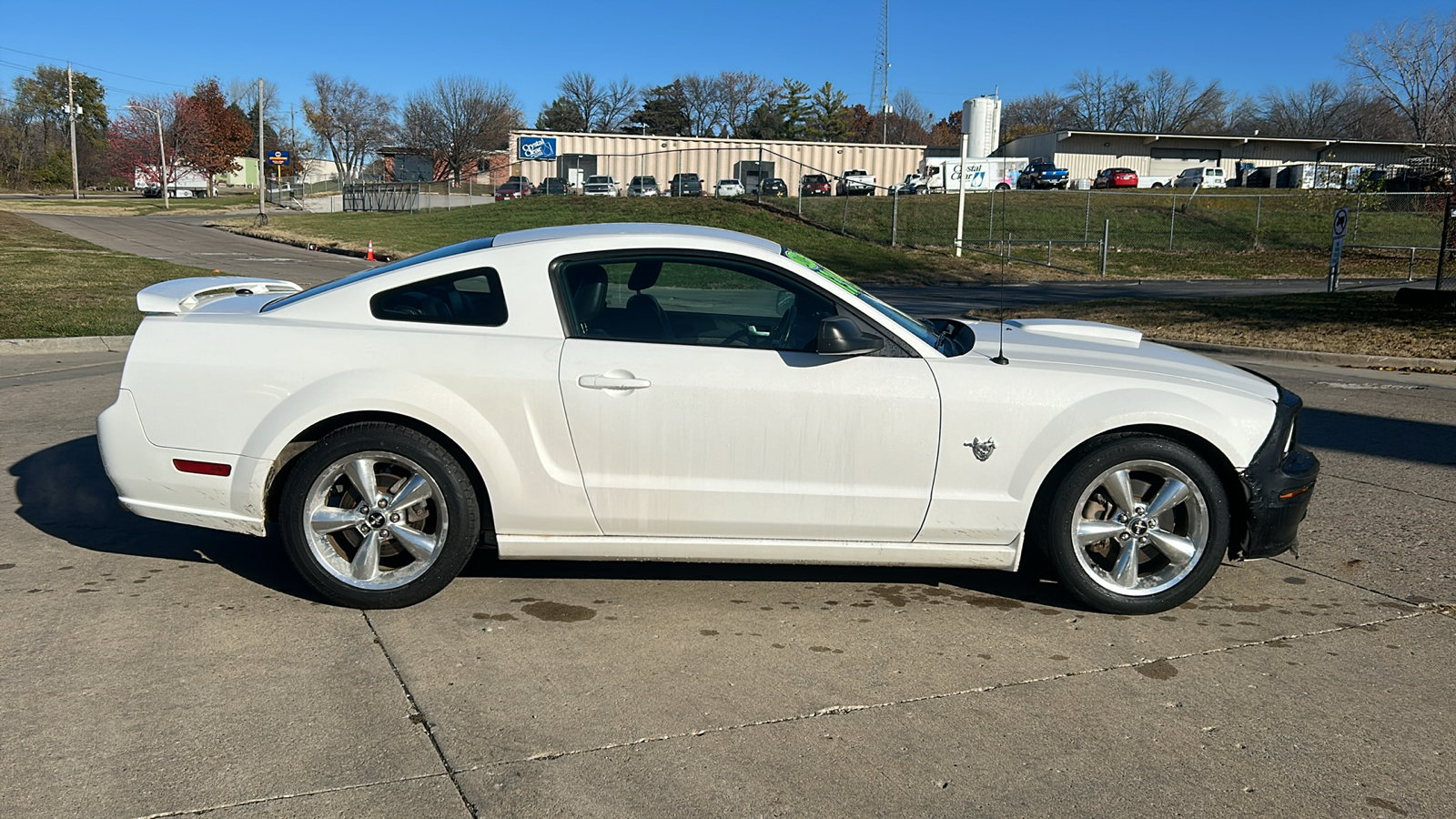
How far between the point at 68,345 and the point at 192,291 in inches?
345

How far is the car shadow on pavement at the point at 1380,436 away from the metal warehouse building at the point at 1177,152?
63.4 m

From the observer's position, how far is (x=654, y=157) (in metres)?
55.9

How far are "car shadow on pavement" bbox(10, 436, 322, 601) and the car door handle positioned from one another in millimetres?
1507

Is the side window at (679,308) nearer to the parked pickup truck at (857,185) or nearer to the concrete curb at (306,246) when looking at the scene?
the concrete curb at (306,246)

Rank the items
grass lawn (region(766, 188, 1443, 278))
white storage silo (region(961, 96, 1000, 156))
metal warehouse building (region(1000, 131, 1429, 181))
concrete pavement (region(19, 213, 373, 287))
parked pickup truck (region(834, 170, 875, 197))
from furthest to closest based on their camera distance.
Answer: metal warehouse building (region(1000, 131, 1429, 181)) → white storage silo (region(961, 96, 1000, 156)) → parked pickup truck (region(834, 170, 875, 197)) → grass lawn (region(766, 188, 1443, 278)) → concrete pavement (region(19, 213, 373, 287))

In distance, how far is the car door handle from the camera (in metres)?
4.39

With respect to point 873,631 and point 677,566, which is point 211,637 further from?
point 873,631

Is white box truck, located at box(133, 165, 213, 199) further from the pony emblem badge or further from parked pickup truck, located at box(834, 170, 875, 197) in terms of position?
the pony emblem badge

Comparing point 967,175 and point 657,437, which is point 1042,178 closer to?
point 967,175

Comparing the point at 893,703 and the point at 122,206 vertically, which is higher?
the point at 122,206

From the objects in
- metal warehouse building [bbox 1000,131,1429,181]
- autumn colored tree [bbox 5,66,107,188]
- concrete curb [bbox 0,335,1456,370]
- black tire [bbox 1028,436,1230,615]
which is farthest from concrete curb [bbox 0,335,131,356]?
autumn colored tree [bbox 5,66,107,188]

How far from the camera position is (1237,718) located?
3.64 meters

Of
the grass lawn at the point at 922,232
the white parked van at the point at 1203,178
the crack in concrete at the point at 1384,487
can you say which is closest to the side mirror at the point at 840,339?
the crack in concrete at the point at 1384,487

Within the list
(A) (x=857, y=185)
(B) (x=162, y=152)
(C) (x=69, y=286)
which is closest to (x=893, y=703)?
(C) (x=69, y=286)
